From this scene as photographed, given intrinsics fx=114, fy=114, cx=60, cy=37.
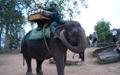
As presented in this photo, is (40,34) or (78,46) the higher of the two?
(40,34)

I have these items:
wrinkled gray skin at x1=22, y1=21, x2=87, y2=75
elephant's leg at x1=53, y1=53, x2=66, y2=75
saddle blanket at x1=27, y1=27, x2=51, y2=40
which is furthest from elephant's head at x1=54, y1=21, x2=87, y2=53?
elephant's leg at x1=53, y1=53, x2=66, y2=75

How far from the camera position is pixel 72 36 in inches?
147

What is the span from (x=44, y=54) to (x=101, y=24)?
30.4 meters

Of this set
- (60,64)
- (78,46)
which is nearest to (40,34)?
(60,64)

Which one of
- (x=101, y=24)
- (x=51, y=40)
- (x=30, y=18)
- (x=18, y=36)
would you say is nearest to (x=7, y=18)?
(x=18, y=36)

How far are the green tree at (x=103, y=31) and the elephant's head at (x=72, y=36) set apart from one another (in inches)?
1020

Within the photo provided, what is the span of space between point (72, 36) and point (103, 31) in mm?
29175

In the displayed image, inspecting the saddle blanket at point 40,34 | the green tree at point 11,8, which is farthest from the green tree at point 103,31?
the saddle blanket at point 40,34

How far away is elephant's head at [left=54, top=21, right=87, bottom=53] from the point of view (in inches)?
136

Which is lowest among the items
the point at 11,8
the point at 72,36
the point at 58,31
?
the point at 72,36

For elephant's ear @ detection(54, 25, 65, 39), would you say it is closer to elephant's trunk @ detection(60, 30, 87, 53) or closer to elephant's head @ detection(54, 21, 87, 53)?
elephant's head @ detection(54, 21, 87, 53)

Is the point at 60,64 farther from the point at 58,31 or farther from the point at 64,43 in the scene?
the point at 58,31

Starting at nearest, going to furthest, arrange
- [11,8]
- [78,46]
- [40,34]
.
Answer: [78,46] → [40,34] → [11,8]

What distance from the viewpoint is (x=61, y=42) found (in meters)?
3.89
